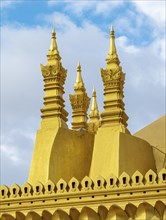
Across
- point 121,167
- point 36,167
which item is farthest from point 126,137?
point 36,167

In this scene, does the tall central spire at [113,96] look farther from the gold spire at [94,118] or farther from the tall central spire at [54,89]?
the gold spire at [94,118]

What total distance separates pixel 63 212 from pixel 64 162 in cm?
221

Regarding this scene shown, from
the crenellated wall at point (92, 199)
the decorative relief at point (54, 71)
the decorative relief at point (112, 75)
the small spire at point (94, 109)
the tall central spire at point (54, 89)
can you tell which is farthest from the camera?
the small spire at point (94, 109)

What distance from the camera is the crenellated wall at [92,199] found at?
19906mm

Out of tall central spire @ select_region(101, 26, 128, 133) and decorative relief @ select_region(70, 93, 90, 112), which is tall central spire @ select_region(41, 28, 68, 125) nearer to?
tall central spire @ select_region(101, 26, 128, 133)

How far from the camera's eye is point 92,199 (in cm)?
2027

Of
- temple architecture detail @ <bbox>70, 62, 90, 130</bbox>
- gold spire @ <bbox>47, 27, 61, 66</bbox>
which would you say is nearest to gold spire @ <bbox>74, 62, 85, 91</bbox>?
temple architecture detail @ <bbox>70, 62, 90, 130</bbox>

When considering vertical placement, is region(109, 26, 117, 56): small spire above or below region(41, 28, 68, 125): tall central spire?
above

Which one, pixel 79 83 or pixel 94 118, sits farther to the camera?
pixel 94 118

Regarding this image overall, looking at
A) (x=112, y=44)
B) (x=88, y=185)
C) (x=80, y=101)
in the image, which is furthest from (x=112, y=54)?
(x=88, y=185)

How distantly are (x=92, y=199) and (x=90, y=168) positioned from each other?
2230 mm

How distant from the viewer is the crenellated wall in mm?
19906

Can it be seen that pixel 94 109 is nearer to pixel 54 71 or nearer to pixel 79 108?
pixel 79 108

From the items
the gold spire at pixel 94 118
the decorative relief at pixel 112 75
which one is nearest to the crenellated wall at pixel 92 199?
the decorative relief at pixel 112 75
